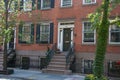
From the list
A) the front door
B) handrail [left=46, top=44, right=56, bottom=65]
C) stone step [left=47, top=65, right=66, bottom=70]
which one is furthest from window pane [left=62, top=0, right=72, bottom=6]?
stone step [left=47, top=65, right=66, bottom=70]

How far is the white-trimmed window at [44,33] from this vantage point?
82.1 ft

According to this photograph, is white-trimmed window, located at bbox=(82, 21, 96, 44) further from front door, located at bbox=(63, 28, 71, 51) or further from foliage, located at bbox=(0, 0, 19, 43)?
foliage, located at bbox=(0, 0, 19, 43)

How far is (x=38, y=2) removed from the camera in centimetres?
2580

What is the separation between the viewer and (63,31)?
24.4 metres

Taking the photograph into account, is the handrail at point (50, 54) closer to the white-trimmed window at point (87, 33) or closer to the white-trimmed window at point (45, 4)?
the white-trimmed window at point (87, 33)

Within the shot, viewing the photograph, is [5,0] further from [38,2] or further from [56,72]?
[56,72]

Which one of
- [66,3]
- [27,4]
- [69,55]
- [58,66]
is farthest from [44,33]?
[58,66]

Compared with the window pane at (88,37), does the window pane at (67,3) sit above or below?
above

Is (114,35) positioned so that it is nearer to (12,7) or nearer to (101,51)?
(12,7)

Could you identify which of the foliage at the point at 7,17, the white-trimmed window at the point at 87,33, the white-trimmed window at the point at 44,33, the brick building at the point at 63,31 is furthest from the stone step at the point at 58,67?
the foliage at the point at 7,17

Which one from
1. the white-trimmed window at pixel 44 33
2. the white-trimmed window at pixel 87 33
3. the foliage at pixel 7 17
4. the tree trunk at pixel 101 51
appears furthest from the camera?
the white-trimmed window at pixel 44 33

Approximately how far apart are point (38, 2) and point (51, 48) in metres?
4.61

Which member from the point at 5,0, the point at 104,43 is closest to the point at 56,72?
the point at 5,0

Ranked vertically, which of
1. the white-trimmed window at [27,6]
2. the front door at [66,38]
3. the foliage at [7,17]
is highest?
the white-trimmed window at [27,6]
